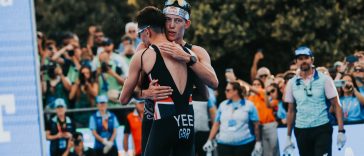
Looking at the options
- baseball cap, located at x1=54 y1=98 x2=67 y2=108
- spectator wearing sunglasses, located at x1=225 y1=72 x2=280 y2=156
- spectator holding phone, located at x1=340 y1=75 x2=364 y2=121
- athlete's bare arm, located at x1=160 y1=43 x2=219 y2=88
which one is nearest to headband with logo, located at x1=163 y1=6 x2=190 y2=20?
athlete's bare arm, located at x1=160 y1=43 x2=219 y2=88

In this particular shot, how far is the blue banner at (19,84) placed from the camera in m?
8.97

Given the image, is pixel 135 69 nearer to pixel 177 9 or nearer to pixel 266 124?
pixel 177 9

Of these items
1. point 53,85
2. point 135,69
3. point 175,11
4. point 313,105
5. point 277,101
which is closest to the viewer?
point 135,69

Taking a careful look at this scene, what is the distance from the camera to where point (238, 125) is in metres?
16.2

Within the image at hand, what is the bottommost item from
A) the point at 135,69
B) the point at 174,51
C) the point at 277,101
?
the point at 277,101

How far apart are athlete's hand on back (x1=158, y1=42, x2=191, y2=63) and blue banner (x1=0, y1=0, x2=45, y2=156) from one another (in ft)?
3.83

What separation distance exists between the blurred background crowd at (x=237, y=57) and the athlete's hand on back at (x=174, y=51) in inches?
233

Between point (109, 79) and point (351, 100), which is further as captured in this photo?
point (109, 79)

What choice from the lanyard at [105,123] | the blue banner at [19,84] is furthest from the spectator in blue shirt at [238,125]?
the blue banner at [19,84]

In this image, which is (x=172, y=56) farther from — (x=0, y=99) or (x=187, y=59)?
(x=0, y=99)

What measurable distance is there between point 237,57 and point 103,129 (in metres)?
7.57

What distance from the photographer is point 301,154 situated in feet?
46.4

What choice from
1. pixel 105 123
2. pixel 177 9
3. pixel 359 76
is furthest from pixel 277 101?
pixel 177 9

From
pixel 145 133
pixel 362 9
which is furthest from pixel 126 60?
pixel 145 133
